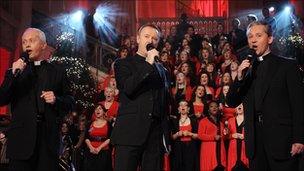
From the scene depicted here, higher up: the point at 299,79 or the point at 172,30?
the point at 172,30

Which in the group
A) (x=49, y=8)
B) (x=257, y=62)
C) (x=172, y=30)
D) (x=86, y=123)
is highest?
(x=49, y=8)

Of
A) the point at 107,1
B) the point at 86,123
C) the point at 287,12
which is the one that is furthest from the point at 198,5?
the point at 86,123

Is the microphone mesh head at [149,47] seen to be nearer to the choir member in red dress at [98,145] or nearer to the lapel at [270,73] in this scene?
the lapel at [270,73]

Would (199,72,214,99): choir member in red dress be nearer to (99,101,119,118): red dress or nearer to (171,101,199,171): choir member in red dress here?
(171,101,199,171): choir member in red dress

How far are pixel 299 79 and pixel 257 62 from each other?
358mm

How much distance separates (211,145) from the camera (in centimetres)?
753

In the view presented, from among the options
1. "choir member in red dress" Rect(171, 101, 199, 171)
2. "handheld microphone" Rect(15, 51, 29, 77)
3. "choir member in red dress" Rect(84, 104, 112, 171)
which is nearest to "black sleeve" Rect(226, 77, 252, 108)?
"handheld microphone" Rect(15, 51, 29, 77)

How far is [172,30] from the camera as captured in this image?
12805 mm

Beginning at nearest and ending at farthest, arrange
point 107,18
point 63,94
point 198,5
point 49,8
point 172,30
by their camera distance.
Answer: point 63,94
point 172,30
point 49,8
point 107,18
point 198,5

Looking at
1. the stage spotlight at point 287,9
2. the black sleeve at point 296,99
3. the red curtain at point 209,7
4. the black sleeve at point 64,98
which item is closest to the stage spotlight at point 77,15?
the red curtain at point 209,7

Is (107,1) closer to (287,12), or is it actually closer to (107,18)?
(107,18)

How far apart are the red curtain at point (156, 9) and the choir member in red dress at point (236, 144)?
11.8 meters

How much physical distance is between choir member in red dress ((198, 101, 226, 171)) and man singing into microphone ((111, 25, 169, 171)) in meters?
3.69

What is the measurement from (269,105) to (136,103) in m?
1.03
